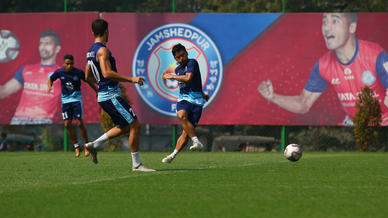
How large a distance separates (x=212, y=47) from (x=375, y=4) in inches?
245

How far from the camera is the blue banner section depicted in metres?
19.3

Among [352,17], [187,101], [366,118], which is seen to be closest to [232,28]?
[352,17]

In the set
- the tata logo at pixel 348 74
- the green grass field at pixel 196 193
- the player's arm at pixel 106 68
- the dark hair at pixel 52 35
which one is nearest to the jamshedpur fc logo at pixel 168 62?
the dark hair at pixel 52 35

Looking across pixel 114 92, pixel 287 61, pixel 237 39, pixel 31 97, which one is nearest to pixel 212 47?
pixel 237 39

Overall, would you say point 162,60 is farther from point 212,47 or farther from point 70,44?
point 70,44

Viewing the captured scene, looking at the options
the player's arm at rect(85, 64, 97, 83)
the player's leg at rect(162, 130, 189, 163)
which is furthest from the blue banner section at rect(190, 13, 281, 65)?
the player's arm at rect(85, 64, 97, 83)

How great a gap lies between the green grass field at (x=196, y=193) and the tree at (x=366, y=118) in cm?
936

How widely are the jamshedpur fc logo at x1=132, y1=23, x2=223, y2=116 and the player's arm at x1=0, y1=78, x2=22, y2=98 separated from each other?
357 cm

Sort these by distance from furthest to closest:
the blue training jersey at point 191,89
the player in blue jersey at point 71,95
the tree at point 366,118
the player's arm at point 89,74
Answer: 1. the tree at point 366,118
2. the player in blue jersey at point 71,95
3. the blue training jersey at point 191,89
4. the player's arm at point 89,74

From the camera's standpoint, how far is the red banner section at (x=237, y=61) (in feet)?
62.2

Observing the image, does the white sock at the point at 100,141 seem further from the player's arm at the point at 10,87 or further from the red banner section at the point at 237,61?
the player's arm at the point at 10,87

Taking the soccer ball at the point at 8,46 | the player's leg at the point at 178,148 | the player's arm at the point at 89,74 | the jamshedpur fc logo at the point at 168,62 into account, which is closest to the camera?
the player's arm at the point at 89,74

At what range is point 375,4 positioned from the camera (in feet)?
71.5

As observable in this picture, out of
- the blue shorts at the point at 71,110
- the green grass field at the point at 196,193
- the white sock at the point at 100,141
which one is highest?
the blue shorts at the point at 71,110
